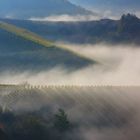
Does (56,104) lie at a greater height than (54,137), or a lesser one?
greater

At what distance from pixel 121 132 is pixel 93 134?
17.9 m

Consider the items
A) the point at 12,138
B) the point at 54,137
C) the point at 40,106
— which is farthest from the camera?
the point at 40,106

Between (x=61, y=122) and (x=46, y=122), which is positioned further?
(x=61, y=122)

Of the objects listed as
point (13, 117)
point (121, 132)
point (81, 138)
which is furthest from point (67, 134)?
point (121, 132)

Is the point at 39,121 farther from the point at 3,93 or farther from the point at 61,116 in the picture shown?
the point at 3,93

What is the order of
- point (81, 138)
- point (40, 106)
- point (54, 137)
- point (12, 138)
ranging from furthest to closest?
point (40, 106)
point (81, 138)
point (54, 137)
point (12, 138)

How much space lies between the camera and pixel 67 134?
551 ft

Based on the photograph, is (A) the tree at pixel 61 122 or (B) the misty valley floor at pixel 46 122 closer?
(B) the misty valley floor at pixel 46 122

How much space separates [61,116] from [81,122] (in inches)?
676

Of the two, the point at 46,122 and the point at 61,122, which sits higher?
the point at 61,122

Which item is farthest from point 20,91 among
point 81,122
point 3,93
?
point 81,122

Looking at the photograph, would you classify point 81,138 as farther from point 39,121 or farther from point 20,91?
point 20,91

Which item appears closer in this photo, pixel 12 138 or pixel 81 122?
pixel 12 138

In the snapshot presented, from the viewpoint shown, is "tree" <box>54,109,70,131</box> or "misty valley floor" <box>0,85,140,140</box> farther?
"tree" <box>54,109,70,131</box>
